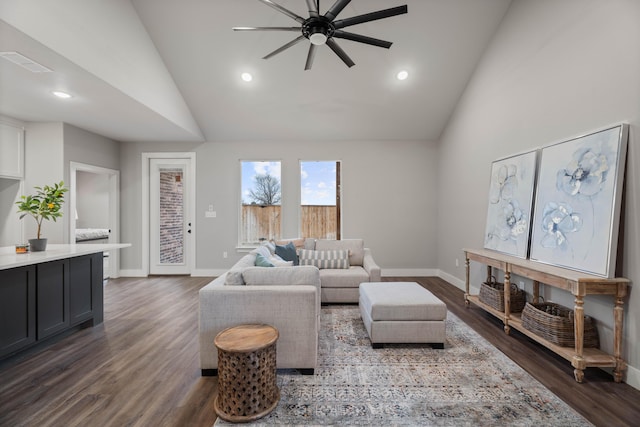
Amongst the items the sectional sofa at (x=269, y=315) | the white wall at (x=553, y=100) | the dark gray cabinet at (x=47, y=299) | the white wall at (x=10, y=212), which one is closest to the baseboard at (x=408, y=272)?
the white wall at (x=553, y=100)

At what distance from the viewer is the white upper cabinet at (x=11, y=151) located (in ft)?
12.7

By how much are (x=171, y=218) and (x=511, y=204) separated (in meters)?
5.72

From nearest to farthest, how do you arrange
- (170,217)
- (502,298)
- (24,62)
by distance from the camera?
1. (24,62)
2. (502,298)
3. (170,217)

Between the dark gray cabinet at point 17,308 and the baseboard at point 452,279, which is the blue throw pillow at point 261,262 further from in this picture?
the baseboard at point 452,279

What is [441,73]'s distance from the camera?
4289mm

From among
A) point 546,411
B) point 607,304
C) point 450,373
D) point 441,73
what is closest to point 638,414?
point 546,411

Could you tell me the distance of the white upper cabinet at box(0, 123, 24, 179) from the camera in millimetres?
3875

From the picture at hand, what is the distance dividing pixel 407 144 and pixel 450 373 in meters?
4.33

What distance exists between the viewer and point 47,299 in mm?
2695

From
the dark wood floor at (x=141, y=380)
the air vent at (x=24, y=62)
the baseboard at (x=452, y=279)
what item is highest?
the air vent at (x=24, y=62)

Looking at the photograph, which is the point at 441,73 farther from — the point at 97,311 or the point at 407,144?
the point at 97,311

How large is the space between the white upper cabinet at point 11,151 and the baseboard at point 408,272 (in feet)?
20.0

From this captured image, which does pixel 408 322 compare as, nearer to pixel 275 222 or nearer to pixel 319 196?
pixel 319 196

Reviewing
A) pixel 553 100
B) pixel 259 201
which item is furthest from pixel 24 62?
pixel 553 100
